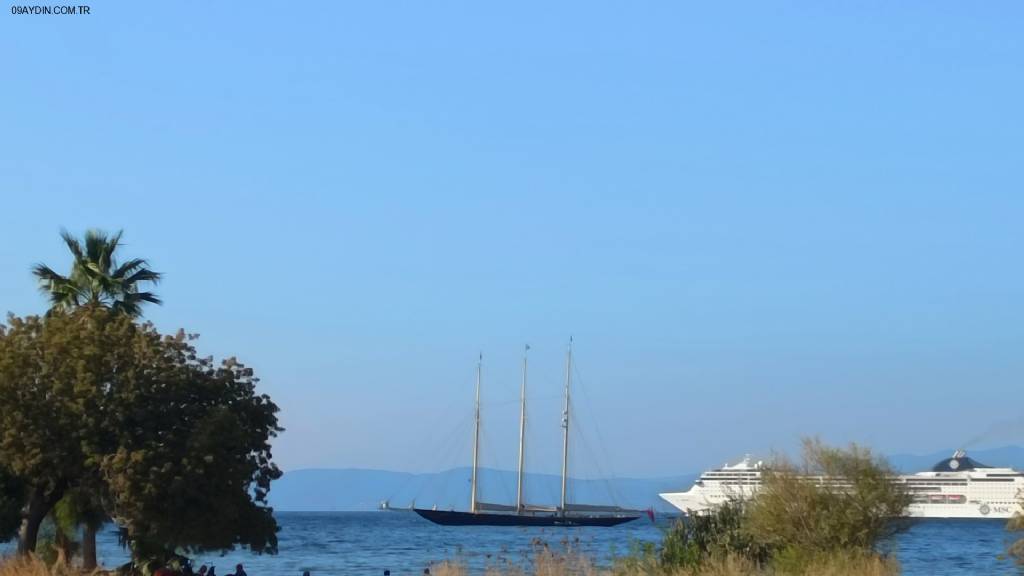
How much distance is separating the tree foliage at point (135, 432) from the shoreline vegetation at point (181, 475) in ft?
0.09

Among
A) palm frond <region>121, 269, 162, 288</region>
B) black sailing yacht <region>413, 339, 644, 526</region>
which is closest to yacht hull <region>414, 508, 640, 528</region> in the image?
black sailing yacht <region>413, 339, 644, 526</region>

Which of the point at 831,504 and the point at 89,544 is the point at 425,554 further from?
the point at 831,504

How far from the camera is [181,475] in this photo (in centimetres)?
2545

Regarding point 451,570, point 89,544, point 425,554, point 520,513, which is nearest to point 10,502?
point 89,544

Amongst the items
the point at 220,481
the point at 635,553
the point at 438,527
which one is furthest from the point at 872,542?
the point at 438,527

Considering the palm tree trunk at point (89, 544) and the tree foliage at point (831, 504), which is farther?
the palm tree trunk at point (89, 544)

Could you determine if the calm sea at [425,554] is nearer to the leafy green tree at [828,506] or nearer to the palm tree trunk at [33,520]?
the leafy green tree at [828,506]

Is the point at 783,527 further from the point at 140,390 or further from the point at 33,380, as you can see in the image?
the point at 33,380

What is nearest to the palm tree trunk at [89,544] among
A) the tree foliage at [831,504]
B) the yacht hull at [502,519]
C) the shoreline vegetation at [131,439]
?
the shoreline vegetation at [131,439]

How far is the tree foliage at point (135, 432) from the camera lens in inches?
1009

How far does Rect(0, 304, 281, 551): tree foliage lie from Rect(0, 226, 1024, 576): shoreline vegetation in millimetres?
28

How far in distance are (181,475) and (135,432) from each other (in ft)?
5.10

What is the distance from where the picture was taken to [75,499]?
2794 cm

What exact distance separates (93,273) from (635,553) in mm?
15027
